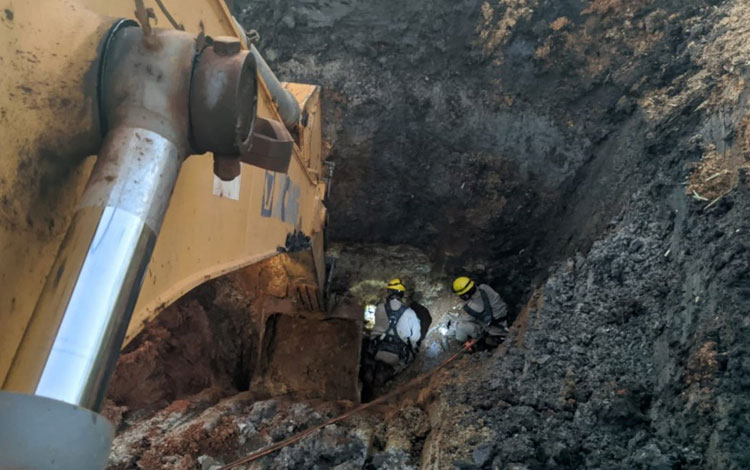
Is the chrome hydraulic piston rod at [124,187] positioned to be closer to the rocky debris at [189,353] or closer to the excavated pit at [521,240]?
the excavated pit at [521,240]

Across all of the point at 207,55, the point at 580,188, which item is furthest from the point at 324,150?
the point at 207,55

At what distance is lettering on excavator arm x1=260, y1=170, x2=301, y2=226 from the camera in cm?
276

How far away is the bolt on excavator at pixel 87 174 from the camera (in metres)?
1.05

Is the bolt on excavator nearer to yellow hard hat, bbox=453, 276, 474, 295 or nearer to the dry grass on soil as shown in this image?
the dry grass on soil

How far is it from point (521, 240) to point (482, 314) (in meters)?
1.21

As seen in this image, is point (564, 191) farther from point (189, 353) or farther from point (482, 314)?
point (189, 353)

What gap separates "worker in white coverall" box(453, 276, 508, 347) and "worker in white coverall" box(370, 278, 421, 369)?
0.68 m

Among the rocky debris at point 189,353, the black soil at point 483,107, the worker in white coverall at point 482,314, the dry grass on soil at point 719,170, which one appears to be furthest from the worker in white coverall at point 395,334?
the dry grass on soil at point 719,170

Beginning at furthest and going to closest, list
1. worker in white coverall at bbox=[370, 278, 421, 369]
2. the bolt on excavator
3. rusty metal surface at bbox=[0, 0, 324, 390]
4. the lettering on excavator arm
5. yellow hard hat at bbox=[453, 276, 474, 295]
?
yellow hard hat at bbox=[453, 276, 474, 295] → worker in white coverall at bbox=[370, 278, 421, 369] → the lettering on excavator arm → rusty metal surface at bbox=[0, 0, 324, 390] → the bolt on excavator

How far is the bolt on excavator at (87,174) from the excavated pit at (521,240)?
8.54 feet

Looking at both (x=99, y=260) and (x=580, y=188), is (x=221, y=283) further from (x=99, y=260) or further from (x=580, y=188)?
(x=99, y=260)

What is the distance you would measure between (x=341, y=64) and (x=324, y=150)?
1142mm

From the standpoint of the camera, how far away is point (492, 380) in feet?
13.5

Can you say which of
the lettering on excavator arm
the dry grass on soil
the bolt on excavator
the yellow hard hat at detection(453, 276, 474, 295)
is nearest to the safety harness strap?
the yellow hard hat at detection(453, 276, 474, 295)
